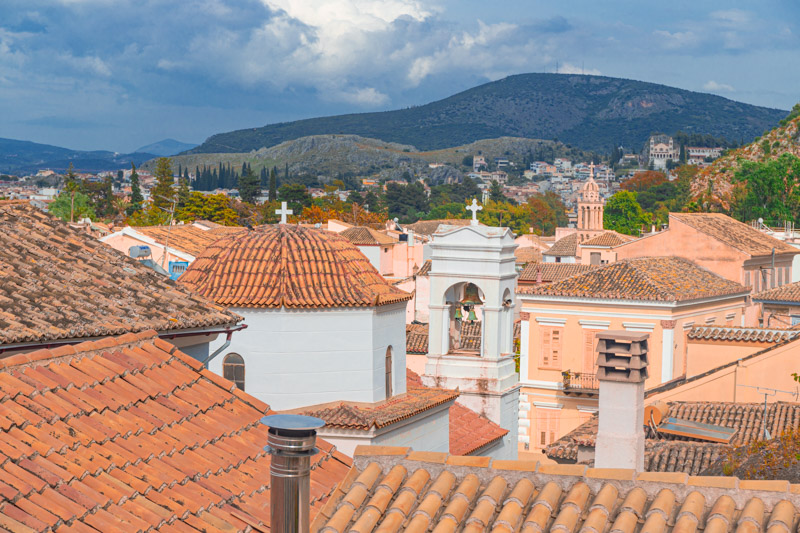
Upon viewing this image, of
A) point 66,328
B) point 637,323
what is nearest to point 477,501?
point 66,328

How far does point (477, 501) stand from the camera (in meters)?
6.77

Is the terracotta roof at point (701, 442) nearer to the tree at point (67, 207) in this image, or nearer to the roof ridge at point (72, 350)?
the roof ridge at point (72, 350)

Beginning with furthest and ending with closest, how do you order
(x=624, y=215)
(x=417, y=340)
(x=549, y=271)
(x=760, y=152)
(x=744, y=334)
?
(x=624, y=215) → (x=760, y=152) → (x=549, y=271) → (x=417, y=340) → (x=744, y=334)

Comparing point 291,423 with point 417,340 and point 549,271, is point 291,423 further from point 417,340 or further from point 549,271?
point 549,271

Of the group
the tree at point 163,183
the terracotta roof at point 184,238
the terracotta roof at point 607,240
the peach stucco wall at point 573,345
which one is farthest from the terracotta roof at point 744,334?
the tree at point 163,183

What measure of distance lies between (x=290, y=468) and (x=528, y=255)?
302ft

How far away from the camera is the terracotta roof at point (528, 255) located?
9406 cm

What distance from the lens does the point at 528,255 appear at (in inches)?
3816

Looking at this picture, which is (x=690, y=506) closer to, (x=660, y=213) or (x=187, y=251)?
(x=187, y=251)

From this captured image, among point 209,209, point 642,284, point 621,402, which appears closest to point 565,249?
point 209,209

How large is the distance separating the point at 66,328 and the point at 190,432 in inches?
63.4

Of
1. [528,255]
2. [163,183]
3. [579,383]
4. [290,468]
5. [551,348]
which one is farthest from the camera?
[163,183]

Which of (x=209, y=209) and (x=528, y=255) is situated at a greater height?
(x=209, y=209)

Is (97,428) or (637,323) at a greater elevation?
(97,428)
